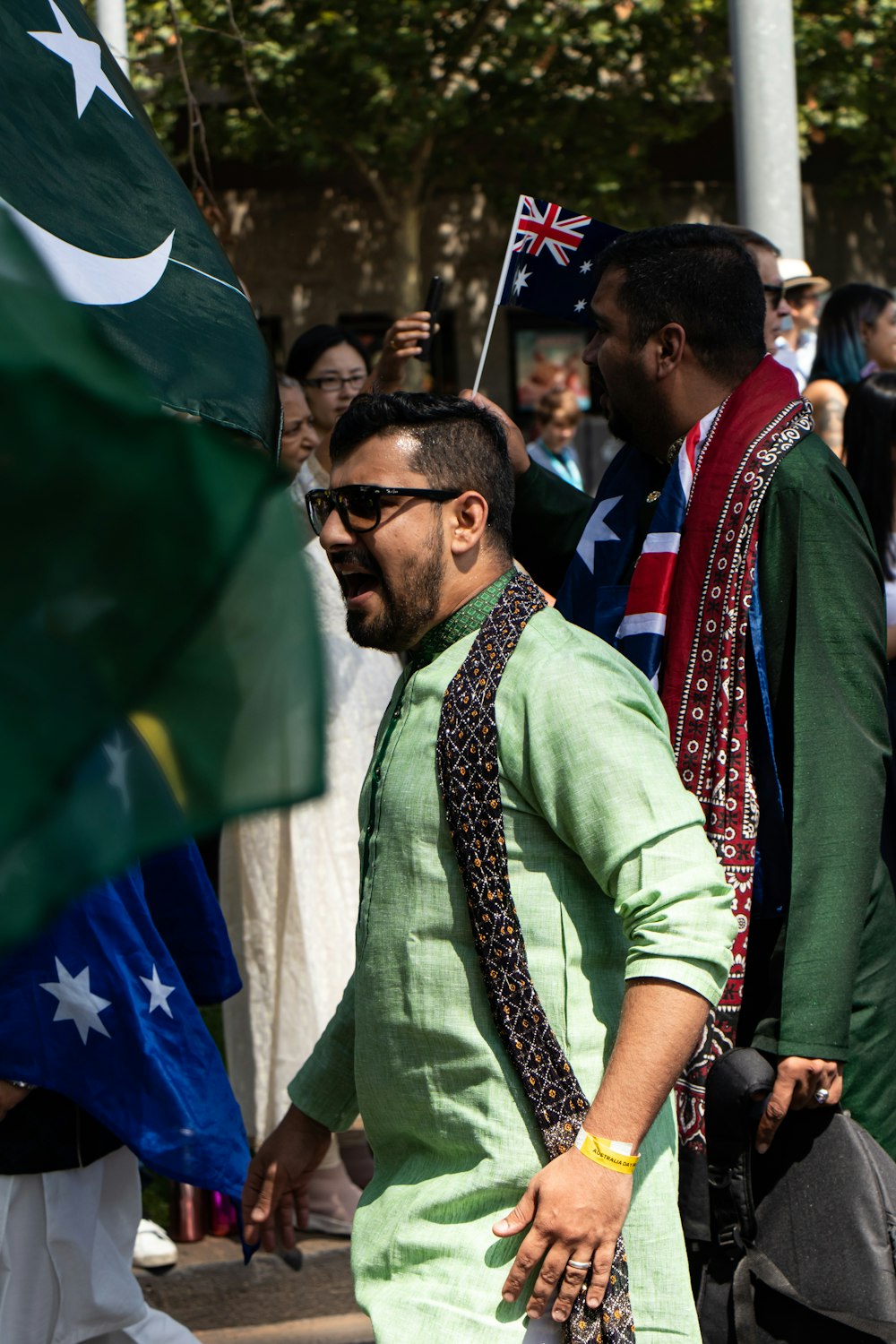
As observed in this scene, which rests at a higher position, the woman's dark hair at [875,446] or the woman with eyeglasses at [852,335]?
the woman with eyeglasses at [852,335]

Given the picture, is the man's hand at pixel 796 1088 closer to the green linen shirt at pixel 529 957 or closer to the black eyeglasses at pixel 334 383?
the green linen shirt at pixel 529 957

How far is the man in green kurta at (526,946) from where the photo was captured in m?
2.16

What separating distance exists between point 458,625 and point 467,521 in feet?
0.54

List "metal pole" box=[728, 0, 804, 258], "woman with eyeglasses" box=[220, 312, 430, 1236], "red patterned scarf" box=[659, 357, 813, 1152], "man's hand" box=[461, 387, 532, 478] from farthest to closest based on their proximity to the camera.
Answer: "metal pole" box=[728, 0, 804, 258]
"woman with eyeglasses" box=[220, 312, 430, 1236]
"man's hand" box=[461, 387, 532, 478]
"red patterned scarf" box=[659, 357, 813, 1152]

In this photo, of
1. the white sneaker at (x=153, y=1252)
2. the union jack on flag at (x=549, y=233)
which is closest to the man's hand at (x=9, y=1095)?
the white sneaker at (x=153, y=1252)

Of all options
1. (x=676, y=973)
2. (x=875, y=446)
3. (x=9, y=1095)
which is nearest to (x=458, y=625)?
(x=676, y=973)

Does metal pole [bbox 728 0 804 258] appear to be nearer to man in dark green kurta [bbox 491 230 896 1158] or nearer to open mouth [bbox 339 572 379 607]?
man in dark green kurta [bbox 491 230 896 1158]

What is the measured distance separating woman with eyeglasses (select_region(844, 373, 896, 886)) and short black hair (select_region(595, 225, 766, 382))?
1.64 metres

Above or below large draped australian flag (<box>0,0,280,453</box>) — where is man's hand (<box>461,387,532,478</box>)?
below

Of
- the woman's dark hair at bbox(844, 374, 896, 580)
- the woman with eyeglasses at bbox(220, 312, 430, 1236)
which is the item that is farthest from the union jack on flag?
the woman with eyeglasses at bbox(220, 312, 430, 1236)

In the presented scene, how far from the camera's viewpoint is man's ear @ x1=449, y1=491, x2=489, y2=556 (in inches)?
99.3

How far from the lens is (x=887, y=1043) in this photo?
2799 mm

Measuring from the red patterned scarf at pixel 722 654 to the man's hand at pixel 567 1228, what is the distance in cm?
57

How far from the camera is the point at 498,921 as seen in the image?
2.25 m
